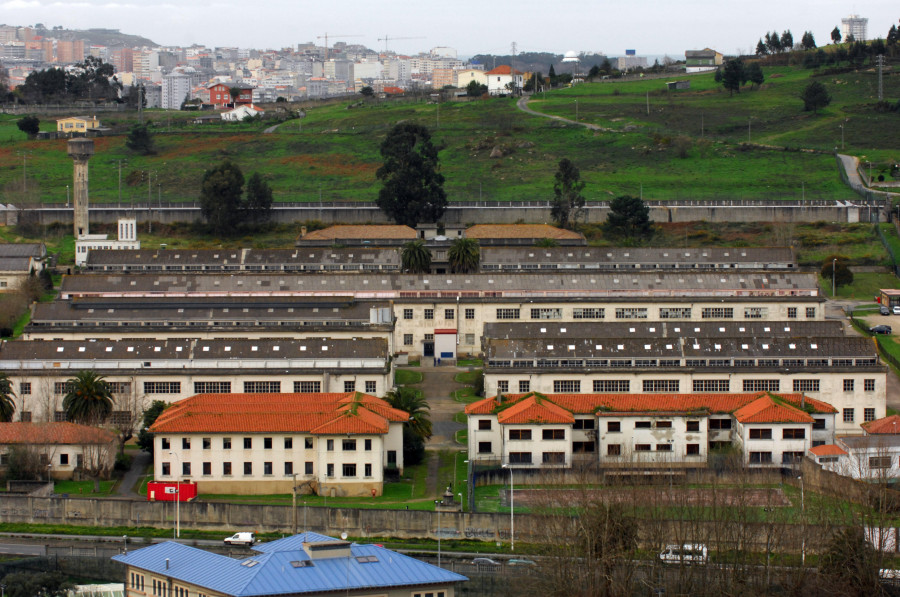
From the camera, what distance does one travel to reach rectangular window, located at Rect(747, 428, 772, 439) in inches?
2968

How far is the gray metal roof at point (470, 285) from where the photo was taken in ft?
342

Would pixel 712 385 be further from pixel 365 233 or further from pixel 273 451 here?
pixel 365 233

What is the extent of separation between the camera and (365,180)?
15700 centimetres

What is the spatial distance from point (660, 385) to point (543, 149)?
86418mm

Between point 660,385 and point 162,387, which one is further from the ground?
point 660,385

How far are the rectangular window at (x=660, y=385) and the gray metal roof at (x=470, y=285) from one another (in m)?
20.1

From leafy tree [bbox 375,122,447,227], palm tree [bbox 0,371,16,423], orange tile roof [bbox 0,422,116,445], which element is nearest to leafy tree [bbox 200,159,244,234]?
leafy tree [bbox 375,122,447,227]

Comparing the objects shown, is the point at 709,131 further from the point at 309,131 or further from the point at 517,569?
the point at 517,569

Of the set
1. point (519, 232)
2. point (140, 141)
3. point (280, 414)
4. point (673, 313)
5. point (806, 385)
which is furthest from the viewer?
point (140, 141)

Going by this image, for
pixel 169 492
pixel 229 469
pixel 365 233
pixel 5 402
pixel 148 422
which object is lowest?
pixel 169 492

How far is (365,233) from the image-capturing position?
12581 cm

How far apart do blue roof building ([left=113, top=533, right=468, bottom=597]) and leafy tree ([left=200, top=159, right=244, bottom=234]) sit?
80.7 m

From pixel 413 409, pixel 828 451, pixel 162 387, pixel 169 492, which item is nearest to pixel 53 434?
pixel 169 492

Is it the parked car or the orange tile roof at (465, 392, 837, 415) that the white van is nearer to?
the orange tile roof at (465, 392, 837, 415)
